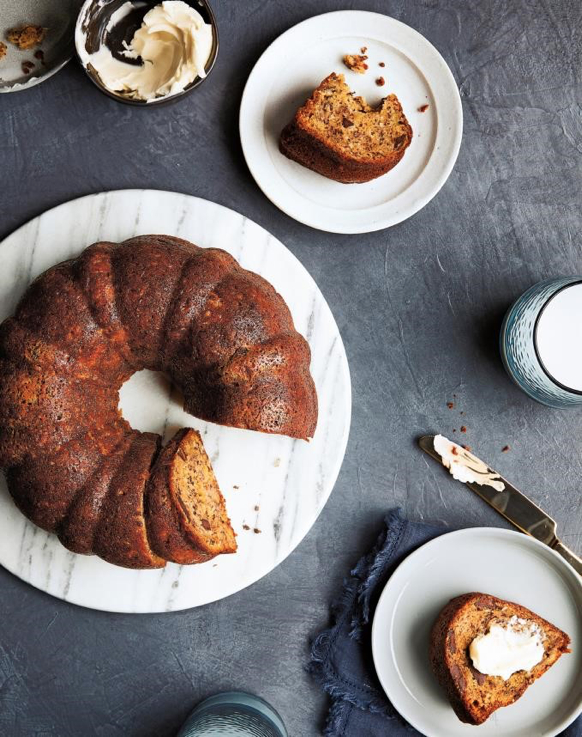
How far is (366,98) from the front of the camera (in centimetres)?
271

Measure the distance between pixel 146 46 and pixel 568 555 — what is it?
2441 mm

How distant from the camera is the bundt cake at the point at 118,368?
88.0 inches

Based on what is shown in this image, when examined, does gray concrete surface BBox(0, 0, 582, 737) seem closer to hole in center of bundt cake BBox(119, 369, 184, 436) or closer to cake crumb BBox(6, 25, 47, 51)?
cake crumb BBox(6, 25, 47, 51)

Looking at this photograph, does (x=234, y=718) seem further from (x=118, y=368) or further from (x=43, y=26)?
(x=43, y=26)

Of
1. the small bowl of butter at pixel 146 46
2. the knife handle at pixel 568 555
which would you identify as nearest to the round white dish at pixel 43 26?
the small bowl of butter at pixel 146 46

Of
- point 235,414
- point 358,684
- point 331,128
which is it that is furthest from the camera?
point 358,684

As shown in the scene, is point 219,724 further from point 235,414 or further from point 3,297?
point 3,297

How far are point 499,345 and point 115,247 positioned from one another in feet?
4.88

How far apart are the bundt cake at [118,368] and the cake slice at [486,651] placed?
92 centimetres

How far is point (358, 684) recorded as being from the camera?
8.95 ft

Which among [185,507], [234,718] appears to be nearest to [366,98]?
[185,507]

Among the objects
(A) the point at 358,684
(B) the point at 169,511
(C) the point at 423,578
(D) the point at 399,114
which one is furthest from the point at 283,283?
(A) the point at 358,684

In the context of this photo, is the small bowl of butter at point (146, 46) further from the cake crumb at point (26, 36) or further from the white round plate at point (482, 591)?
the white round plate at point (482, 591)

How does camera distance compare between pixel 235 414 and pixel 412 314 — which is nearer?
pixel 235 414
